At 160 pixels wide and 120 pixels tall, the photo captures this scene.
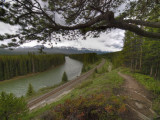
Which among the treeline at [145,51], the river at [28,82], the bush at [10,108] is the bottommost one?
the river at [28,82]

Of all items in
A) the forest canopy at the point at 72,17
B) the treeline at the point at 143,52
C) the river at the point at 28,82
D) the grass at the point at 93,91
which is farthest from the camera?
the river at the point at 28,82

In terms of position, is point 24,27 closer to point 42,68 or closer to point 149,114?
point 149,114

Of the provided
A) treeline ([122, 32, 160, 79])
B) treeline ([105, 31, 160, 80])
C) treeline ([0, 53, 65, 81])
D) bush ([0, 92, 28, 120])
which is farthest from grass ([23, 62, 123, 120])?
treeline ([0, 53, 65, 81])

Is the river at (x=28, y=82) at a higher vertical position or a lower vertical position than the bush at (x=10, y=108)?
lower

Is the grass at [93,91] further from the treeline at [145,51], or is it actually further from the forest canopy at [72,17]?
the treeline at [145,51]

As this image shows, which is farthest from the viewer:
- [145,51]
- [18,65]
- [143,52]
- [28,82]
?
[18,65]

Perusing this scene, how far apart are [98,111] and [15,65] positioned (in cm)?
3568

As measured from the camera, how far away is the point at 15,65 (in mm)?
26281

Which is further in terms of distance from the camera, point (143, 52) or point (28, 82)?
point (28, 82)

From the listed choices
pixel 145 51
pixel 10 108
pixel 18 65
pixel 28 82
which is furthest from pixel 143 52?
pixel 18 65

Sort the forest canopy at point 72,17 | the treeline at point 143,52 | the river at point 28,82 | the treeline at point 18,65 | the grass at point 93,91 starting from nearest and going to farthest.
Result: the forest canopy at point 72,17 → the grass at point 93,91 → the treeline at point 143,52 → the river at point 28,82 → the treeline at point 18,65

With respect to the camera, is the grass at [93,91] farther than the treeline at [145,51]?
No

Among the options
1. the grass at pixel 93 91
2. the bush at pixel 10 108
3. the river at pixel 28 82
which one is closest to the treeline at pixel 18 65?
the river at pixel 28 82

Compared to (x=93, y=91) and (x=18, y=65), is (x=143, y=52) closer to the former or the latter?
(x=93, y=91)
